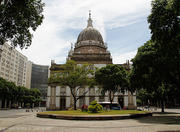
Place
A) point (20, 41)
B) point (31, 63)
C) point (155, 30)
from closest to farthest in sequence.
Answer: point (155, 30)
point (20, 41)
point (31, 63)

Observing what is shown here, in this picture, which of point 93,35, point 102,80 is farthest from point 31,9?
point 93,35

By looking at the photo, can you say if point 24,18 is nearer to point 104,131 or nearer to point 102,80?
point 104,131

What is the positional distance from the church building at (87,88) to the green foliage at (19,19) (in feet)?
114

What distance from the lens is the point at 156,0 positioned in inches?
614

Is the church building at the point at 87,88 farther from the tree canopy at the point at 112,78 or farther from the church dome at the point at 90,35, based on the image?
the tree canopy at the point at 112,78

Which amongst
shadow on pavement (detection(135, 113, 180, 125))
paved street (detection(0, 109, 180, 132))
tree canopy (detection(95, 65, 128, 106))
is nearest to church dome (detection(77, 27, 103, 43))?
tree canopy (detection(95, 65, 128, 106))

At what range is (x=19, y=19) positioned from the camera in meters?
15.3

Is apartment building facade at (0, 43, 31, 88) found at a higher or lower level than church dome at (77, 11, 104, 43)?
lower

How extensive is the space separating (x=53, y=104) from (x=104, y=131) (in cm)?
4659

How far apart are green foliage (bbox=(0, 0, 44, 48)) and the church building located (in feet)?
114

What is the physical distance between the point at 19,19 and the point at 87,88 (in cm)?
4254

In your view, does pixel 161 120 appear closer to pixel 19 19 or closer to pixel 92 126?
pixel 92 126

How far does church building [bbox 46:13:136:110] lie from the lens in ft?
180

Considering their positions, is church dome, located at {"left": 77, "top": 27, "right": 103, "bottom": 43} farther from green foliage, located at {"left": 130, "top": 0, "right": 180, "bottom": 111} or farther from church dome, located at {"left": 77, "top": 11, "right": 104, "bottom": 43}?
green foliage, located at {"left": 130, "top": 0, "right": 180, "bottom": 111}
